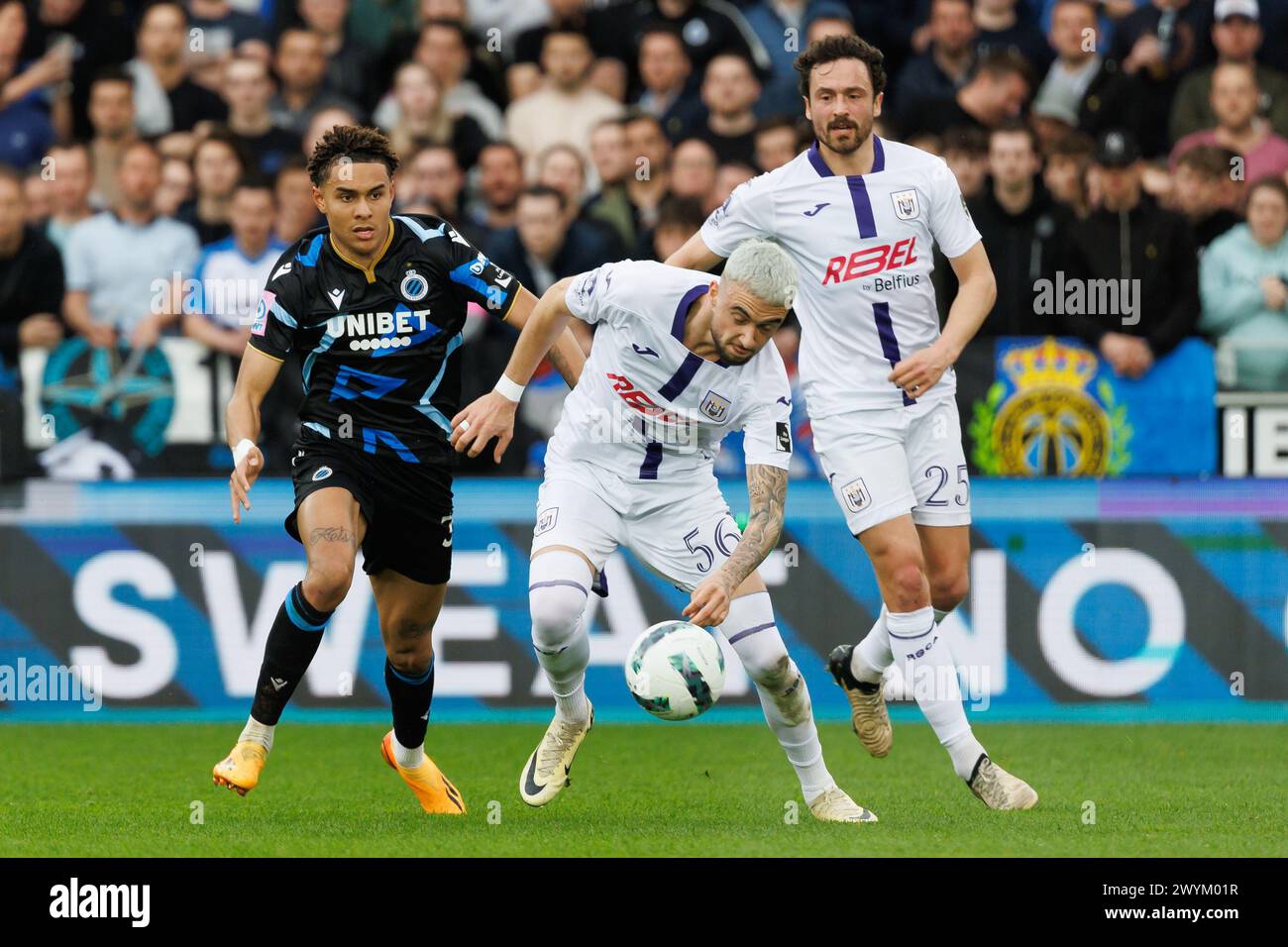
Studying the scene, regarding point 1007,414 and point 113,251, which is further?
point 113,251

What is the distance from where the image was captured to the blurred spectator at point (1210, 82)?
1284 centimetres

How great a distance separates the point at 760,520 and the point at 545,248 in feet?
17.3

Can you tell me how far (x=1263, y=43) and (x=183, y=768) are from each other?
893cm

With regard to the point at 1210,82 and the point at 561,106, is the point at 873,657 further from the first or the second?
the point at 561,106

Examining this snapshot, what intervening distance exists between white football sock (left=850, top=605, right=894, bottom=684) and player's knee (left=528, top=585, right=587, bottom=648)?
5.64 feet

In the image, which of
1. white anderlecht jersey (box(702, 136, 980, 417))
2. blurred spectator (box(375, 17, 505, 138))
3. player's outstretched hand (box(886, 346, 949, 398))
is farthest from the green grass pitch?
blurred spectator (box(375, 17, 505, 138))

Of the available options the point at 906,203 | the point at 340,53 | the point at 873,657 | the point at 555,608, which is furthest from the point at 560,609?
the point at 340,53

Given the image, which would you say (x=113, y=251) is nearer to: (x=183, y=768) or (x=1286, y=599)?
(x=183, y=768)

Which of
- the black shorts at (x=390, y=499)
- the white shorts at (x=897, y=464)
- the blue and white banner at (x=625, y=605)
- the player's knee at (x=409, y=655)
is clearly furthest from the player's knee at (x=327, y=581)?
the blue and white banner at (x=625, y=605)

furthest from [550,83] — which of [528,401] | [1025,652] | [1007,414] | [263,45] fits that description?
[1025,652]

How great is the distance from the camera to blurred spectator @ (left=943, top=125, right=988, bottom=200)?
1203cm

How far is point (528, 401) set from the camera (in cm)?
1147

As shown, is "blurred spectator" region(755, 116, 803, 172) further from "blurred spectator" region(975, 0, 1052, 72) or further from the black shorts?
the black shorts

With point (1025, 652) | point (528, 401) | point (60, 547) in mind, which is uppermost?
point (528, 401)
